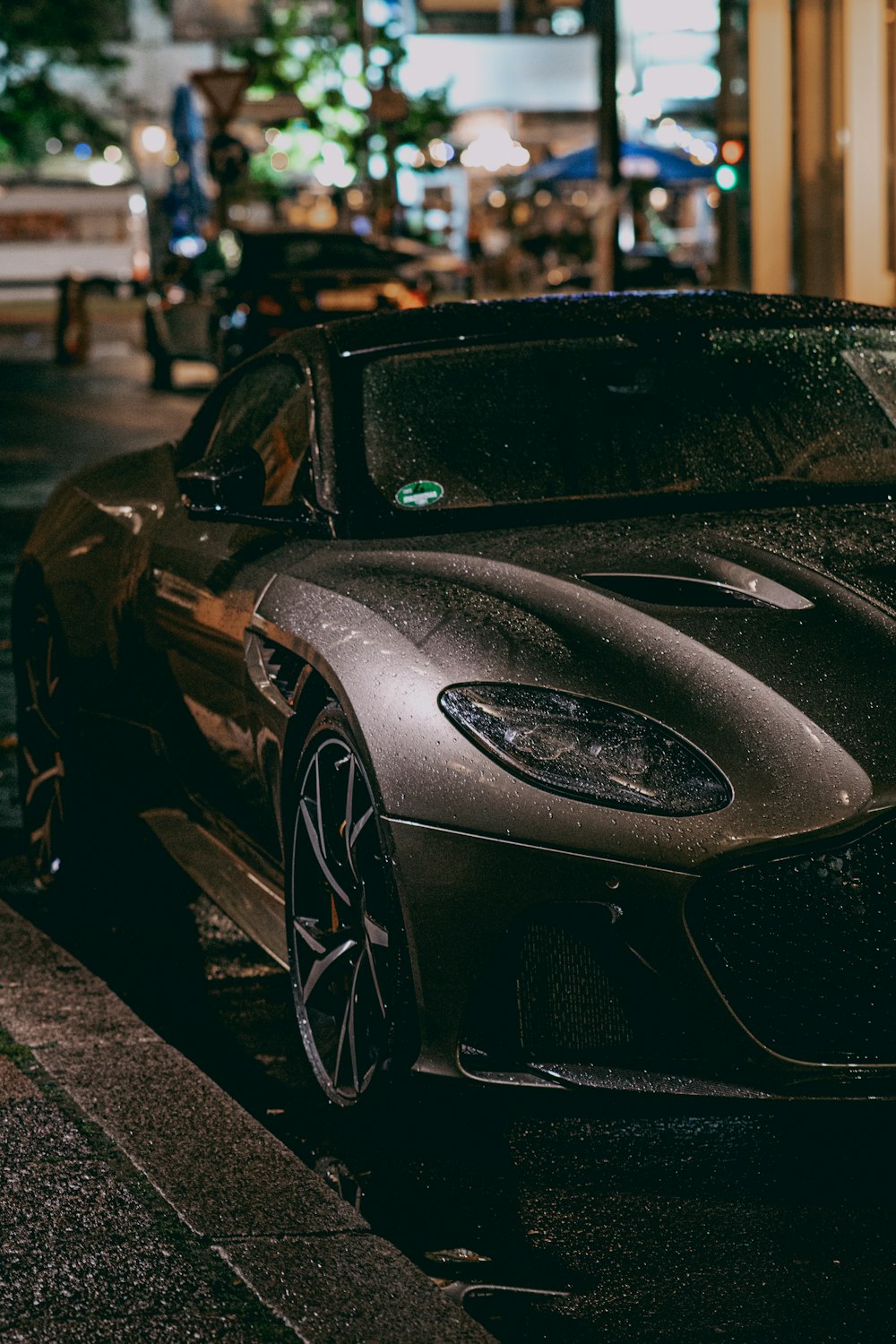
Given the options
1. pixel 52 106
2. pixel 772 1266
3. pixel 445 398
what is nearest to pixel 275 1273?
pixel 772 1266

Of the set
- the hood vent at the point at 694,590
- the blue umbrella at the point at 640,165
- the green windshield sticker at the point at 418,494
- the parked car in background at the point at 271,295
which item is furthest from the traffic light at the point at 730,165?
the blue umbrella at the point at 640,165

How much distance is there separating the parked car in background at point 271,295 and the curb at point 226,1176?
17.8 meters

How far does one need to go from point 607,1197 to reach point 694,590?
1043 millimetres

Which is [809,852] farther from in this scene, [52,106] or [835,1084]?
[52,106]

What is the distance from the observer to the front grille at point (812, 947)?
10.6 ft

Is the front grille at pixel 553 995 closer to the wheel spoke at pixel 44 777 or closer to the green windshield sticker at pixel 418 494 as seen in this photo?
the green windshield sticker at pixel 418 494

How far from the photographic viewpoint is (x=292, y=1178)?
3496 millimetres

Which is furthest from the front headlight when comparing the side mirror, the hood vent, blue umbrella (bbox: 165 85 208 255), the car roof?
blue umbrella (bbox: 165 85 208 255)

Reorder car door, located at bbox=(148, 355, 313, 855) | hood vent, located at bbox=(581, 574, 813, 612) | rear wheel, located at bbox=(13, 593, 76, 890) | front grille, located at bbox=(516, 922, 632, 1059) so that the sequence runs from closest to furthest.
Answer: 1. front grille, located at bbox=(516, 922, 632, 1059)
2. hood vent, located at bbox=(581, 574, 813, 612)
3. car door, located at bbox=(148, 355, 313, 855)
4. rear wheel, located at bbox=(13, 593, 76, 890)

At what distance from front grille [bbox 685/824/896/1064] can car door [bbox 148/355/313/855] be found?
4.12 ft

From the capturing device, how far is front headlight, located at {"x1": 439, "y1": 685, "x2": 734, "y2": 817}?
10.8ft

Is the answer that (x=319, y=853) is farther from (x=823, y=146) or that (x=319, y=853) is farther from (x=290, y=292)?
(x=290, y=292)

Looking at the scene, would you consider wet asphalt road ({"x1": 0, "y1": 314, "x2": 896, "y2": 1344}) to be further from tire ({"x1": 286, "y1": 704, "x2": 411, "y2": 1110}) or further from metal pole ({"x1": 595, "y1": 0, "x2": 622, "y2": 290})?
metal pole ({"x1": 595, "y1": 0, "x2": 622, "y2": 290})

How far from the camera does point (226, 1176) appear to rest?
11.5 feet
